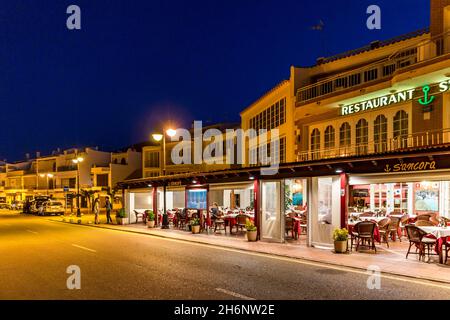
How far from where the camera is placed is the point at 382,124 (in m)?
20.1

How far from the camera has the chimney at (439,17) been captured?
17.3 m

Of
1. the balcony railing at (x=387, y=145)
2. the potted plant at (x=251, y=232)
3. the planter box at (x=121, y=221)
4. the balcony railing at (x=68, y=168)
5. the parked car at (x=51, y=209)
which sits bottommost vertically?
the parked car at (x=51, y=209)

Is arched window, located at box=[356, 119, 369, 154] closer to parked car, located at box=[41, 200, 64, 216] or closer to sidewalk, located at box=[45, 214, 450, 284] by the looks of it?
sidewalk, located at box=[45, 214, 450, 284]

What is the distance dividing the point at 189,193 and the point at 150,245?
27.8 ft

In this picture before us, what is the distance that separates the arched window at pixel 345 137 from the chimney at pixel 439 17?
629cm

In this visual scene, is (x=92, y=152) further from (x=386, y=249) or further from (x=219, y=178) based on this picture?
(x=386, y=249)

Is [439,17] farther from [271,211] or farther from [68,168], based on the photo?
[68,168]

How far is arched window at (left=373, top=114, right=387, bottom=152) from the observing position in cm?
1991

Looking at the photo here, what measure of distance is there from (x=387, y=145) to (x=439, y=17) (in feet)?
20.3

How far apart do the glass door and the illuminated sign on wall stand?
6.82 m
